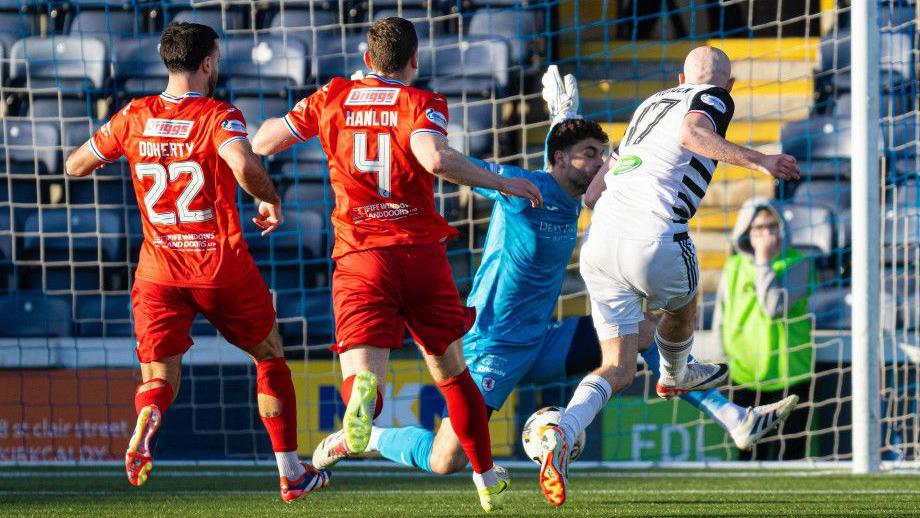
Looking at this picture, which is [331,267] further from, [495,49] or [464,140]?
[495,49]

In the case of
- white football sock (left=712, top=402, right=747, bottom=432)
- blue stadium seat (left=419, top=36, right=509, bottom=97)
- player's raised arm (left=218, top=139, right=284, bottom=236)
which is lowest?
white football sock (left=712, top=402, right=747, bottom=432)

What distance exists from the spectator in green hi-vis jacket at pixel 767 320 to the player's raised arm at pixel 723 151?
3605mm

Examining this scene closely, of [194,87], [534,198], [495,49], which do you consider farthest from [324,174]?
[534,198]

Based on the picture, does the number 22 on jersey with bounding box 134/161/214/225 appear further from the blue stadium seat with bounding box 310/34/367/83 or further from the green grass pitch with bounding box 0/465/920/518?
the blue stadium seat with bounding box 310/34/367/83

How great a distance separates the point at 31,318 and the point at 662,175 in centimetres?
541

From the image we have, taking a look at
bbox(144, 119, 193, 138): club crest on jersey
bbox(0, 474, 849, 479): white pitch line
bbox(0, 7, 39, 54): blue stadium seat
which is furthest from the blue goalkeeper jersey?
bbox(0, 7, 39, 54): blue stadium seat

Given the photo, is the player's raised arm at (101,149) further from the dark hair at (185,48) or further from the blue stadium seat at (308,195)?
the blue stadium seat at (308,195)

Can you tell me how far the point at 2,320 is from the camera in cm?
871

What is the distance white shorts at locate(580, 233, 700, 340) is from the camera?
15.6 feet

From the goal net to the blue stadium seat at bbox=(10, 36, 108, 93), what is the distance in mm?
17

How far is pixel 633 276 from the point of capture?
4.80m

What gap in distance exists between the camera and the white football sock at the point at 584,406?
4662mm

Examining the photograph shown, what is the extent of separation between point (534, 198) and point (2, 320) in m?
5.42

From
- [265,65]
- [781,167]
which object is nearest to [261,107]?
[265,65]
